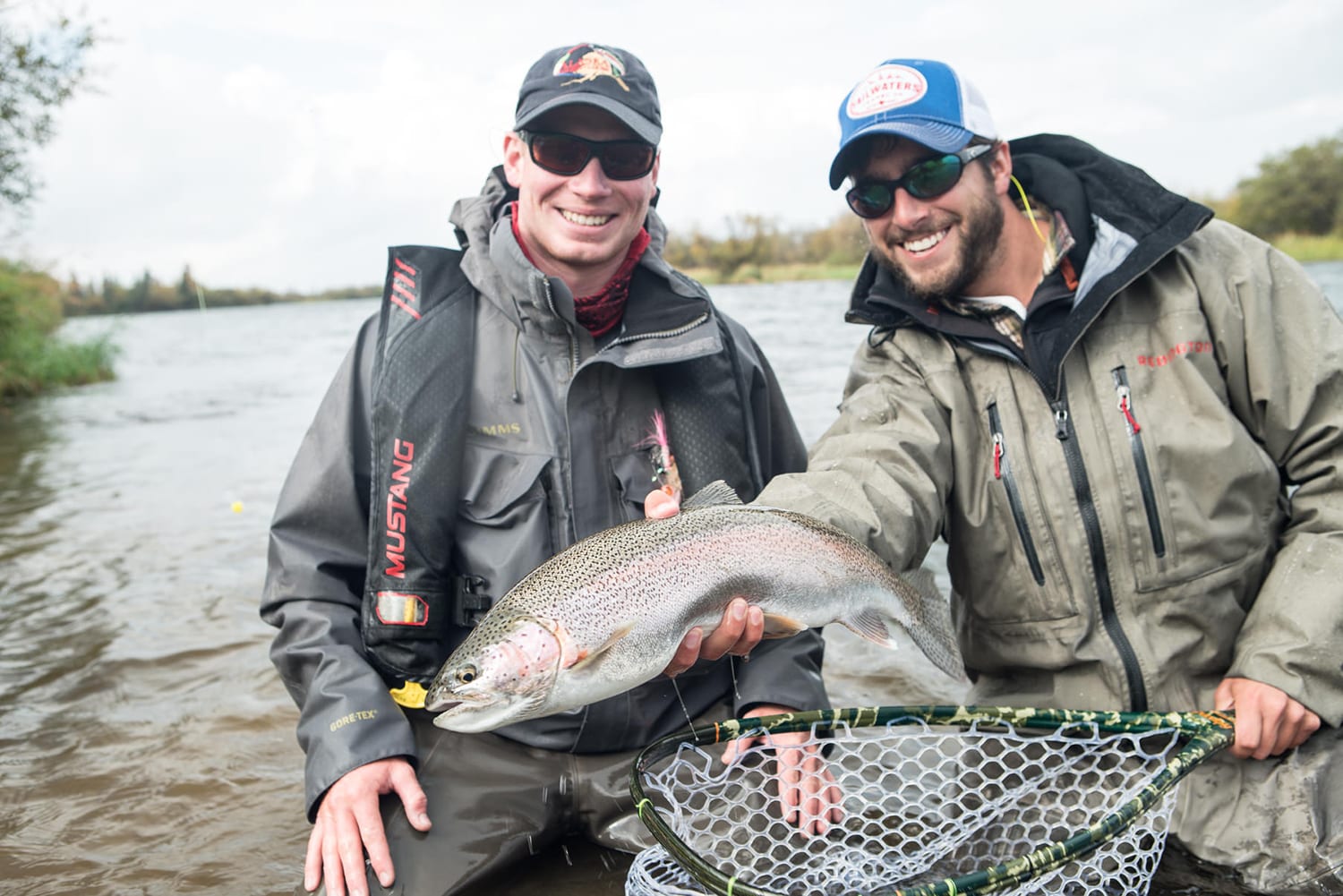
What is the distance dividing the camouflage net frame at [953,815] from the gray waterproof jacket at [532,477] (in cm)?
28

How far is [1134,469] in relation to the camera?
3096 millimetres

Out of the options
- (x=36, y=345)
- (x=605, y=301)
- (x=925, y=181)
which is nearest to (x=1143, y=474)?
(x=925, y=181)

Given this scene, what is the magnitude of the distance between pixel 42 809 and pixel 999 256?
4.21m

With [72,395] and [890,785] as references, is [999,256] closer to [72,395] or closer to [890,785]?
[890,785]

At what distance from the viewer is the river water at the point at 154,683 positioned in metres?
3.46

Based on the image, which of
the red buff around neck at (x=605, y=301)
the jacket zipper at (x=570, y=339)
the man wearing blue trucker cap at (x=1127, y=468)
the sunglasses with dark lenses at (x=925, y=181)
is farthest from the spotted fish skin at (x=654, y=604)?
the sunglasses with dark lenses at (x=925, y=181)

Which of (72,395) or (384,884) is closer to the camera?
(384,884)

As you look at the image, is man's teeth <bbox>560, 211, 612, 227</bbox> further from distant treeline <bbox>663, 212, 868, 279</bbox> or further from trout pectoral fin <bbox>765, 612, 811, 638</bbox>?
distant treeline <bbox>663, 212, 868, 279</bbox>

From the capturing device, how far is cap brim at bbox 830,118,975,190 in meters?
3.36

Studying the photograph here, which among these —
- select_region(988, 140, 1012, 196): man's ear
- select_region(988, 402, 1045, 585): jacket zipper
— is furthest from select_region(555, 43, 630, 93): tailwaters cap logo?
select_region(988, 402, 1045, 585): jacket zipper

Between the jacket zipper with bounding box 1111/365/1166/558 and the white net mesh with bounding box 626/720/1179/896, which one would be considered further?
the jacket zipper with bounding box 1111/365/1166/558

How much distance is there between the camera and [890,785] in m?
3.60

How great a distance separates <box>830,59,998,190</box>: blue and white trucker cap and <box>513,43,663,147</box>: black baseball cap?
27.0 inches

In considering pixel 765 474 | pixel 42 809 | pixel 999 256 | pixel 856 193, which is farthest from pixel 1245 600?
pixel 42 809
